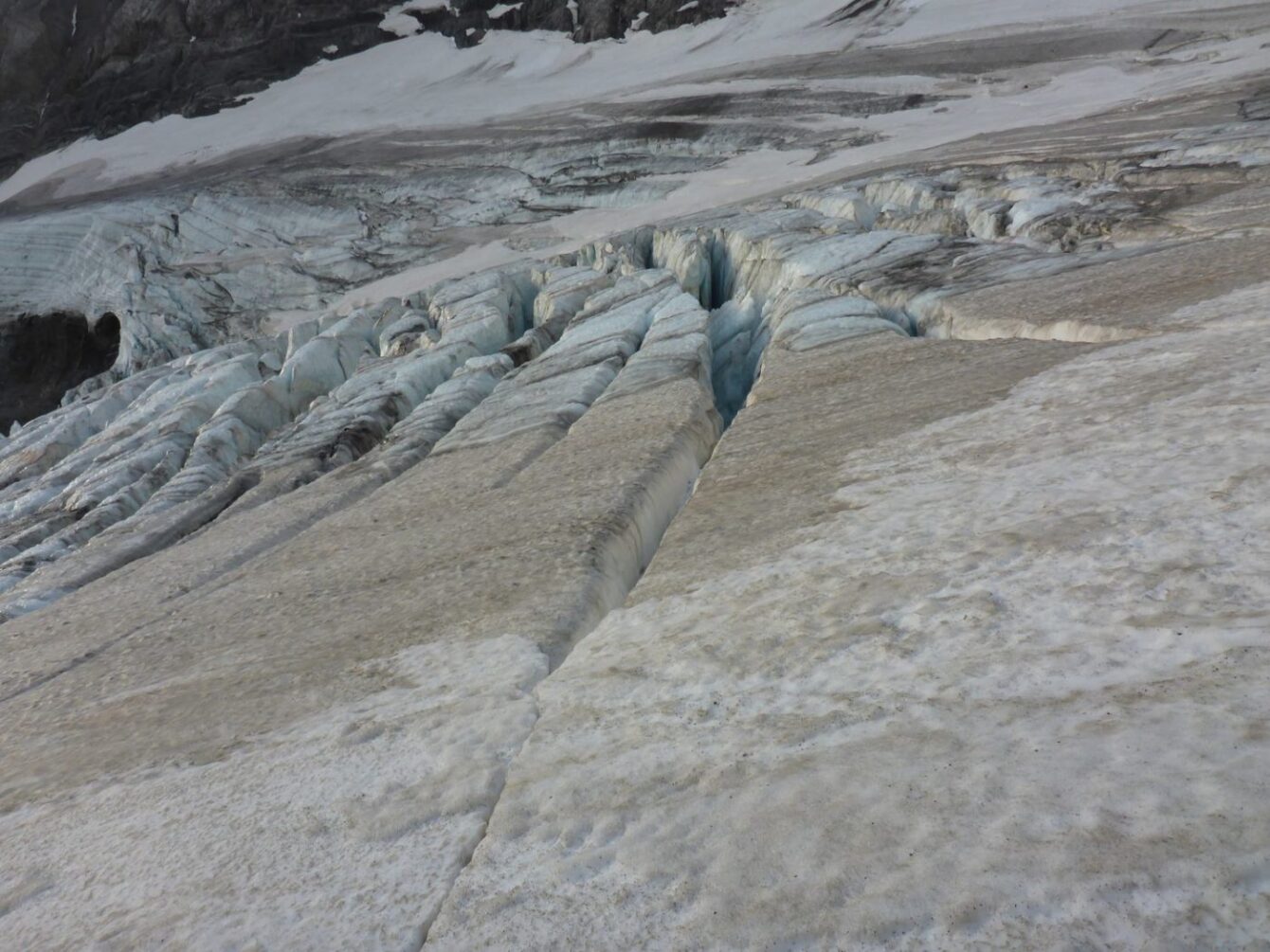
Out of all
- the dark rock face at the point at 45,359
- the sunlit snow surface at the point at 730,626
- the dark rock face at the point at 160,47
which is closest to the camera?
the sunlit snow surface at the point at 730,626

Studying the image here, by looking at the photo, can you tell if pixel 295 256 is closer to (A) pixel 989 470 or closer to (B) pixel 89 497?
(B) pixel 89 497

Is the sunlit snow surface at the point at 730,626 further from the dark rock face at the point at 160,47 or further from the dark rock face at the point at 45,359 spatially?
the dark rock face at the point at 160,47

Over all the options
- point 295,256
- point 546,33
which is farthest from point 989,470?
point 546,33

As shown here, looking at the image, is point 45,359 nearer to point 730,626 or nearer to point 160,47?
point 160,47

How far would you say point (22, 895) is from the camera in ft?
11.8

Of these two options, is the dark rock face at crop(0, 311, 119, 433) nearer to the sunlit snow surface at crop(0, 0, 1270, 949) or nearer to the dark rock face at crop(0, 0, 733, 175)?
the dark rock face at crop(0, 0, 733, 175)

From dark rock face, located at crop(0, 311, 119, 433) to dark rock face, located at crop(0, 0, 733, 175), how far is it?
15975 millimetres

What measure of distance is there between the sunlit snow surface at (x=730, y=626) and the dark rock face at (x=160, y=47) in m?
37.8

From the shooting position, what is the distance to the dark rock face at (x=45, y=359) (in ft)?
111

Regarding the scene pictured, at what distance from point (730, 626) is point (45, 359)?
1577 inches

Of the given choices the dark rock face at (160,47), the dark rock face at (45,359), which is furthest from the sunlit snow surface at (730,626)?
the dark rock face at (160,47)

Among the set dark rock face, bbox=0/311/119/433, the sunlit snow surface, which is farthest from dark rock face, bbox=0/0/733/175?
the sunlit snow surface

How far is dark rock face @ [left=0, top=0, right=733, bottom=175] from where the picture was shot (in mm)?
44594

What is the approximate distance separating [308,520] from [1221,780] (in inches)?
332
